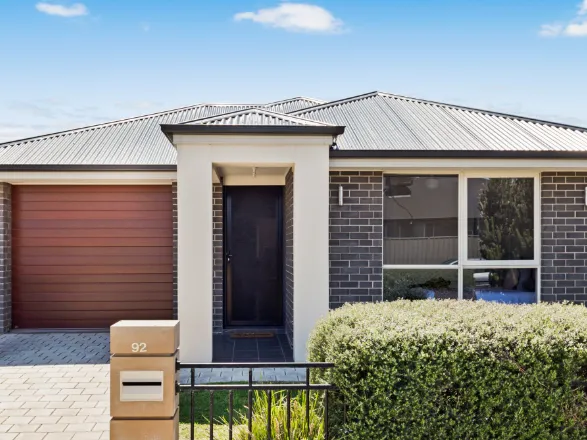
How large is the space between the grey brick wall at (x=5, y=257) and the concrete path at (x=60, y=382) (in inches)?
16.6

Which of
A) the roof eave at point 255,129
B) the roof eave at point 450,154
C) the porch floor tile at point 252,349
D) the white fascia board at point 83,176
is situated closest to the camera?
the roof eave at point 255,129

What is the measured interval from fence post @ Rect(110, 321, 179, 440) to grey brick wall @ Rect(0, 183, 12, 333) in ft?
22.4

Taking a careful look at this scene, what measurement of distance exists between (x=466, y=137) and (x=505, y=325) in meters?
4.80

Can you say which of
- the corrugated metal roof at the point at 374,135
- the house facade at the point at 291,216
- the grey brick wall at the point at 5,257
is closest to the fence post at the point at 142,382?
the house facade at the point at 291,216

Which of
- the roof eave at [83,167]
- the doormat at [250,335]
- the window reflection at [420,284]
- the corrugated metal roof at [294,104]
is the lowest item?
the doormat at [250,335]

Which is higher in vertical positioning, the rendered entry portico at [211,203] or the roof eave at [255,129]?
the roof eave at [255,129]

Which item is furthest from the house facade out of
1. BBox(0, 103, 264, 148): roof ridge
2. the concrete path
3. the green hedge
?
the green hedge

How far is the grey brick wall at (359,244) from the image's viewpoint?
8047 mm

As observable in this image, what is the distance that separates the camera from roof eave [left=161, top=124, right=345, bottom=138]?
708 cm

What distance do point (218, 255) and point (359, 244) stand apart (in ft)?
9.70

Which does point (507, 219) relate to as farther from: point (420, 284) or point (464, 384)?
point (464, 384)

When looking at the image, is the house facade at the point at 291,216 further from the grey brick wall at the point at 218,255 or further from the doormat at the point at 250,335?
the doormat at the point at 250,335

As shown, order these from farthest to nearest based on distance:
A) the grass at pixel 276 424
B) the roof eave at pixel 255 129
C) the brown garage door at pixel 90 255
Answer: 1. the brown garage door at pixel 90 255
2. the roof eave at pixel 255 129
3. the grass at pixel 276 424

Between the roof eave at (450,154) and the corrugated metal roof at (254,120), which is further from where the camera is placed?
the roof eave at (450,154)
